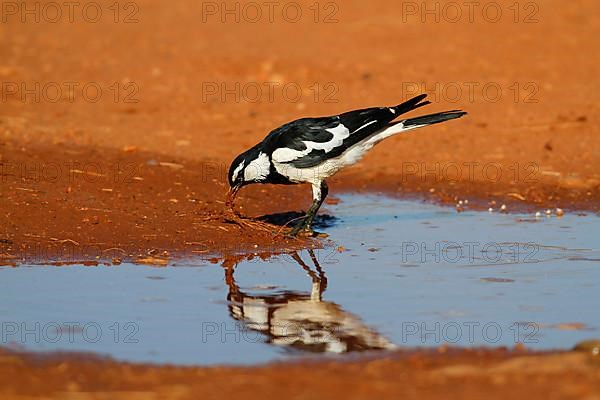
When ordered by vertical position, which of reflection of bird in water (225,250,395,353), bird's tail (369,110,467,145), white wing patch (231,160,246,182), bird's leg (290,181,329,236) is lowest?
reflection of bird in water (225,250,395,353)

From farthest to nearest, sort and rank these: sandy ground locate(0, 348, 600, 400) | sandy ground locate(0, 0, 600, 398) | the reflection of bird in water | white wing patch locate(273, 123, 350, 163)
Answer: white wing patch locate(273, 123, 350, 163), sandy ground locate(0, 0, 600, 398), the reflection of bird in water, sandy ground locate(0, 348, 600, 400)

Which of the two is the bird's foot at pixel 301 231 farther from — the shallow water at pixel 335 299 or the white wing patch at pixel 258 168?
the white wing patch at pixel 258 168

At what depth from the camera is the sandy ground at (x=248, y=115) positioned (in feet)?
28.6

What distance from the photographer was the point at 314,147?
29.6 ft

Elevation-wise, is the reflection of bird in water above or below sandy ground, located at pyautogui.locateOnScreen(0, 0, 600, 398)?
below

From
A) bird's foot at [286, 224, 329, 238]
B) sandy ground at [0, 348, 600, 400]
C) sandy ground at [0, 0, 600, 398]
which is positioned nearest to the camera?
sandy ground at [0, 348, 600, 400]

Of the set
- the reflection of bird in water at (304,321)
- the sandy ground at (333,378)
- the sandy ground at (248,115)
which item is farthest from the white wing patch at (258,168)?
the sandy ground at (333,378)

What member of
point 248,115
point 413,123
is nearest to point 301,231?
point 413,123

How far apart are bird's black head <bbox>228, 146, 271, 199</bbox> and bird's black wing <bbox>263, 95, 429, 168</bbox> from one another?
0.09 meters

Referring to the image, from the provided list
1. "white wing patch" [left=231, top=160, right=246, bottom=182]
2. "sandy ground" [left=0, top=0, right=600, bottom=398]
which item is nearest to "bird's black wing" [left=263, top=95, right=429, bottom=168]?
"white wing patch" [left=231, top=160, right=246, bottom=182]

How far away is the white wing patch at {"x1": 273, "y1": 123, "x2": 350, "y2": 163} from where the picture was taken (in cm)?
898

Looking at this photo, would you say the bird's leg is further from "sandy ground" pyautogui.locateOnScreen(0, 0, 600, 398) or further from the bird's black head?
the bird's black head

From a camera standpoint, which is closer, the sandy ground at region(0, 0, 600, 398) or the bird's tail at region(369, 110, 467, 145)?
the sandy ground at region(0, 0, 600, 398)

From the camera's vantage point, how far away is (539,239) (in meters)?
8.92
